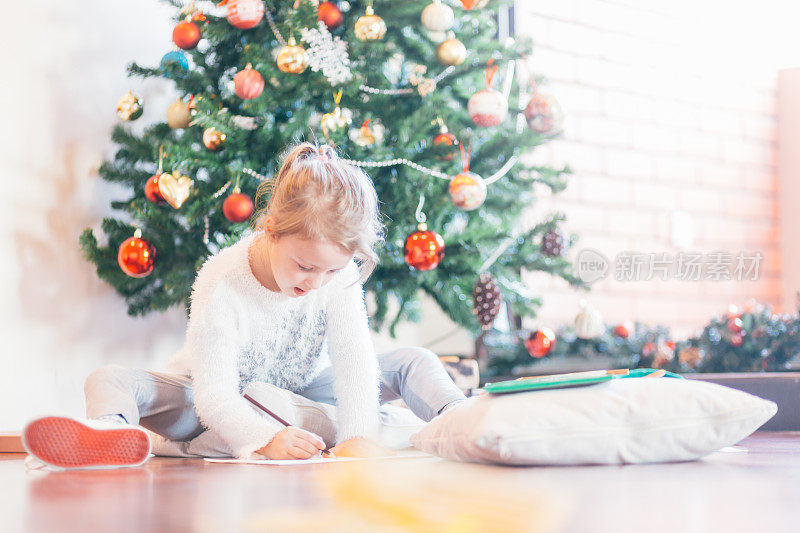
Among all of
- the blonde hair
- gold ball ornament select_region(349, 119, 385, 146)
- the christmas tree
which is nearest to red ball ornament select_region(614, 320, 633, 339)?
the christmas tree

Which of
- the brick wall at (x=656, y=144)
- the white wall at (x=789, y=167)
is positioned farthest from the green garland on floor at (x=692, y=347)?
the white wall at (x=789, y=167)

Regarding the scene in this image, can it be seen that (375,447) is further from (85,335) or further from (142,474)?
(85,335)

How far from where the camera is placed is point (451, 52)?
2.00m

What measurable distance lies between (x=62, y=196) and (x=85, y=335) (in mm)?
384

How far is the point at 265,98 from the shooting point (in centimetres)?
195

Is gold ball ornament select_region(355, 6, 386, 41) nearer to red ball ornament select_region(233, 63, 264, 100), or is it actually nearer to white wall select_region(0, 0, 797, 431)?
red ball ornament select_region(233, 63, 264, 100)

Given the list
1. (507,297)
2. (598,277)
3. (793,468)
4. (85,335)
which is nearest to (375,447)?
(793,468)

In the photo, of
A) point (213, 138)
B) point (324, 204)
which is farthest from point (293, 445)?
point (213, 138)

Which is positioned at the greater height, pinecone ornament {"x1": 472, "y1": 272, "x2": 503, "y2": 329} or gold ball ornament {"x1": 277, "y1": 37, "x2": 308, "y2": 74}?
gold ball ornament {"x1": 277, "y1": 37, "x2": 308, "y2": 74}

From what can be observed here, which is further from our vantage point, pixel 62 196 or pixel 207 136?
pixel 62 196

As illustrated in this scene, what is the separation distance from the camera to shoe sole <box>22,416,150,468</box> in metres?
1.20

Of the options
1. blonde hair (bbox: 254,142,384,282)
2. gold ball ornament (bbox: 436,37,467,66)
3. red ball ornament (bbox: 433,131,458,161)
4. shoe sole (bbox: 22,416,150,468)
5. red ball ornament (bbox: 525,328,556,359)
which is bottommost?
shoe sole (bbox: 22,416,150,468)

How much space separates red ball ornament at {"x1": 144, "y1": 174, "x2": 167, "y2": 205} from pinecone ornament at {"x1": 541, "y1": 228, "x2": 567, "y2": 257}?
0.94m

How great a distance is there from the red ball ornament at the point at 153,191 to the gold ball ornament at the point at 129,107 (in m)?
0.22
